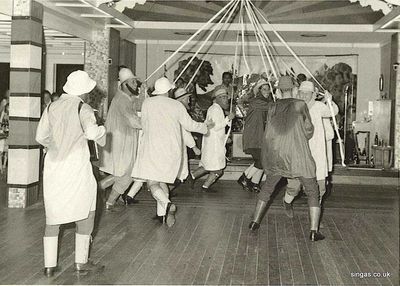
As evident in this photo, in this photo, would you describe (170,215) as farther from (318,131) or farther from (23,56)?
(23,56)

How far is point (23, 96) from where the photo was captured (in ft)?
23.1

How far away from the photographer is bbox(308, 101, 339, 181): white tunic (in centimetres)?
639

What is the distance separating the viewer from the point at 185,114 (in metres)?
6.14

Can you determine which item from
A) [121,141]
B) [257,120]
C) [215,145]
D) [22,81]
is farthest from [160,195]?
[215,145]

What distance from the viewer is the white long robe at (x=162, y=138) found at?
6098 mm

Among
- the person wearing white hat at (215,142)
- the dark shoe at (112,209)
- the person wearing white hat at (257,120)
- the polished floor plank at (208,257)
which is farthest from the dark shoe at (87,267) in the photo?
the person wearing white hat at (215,142)

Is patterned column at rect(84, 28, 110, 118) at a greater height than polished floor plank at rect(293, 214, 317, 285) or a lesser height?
greater

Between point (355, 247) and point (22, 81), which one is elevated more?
point (22, 81)

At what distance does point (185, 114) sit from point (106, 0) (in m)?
2.90

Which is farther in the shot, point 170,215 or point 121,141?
point 121,141

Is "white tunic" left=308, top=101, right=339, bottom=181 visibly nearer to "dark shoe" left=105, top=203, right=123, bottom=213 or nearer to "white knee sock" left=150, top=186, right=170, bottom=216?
"white knee sock" left=150, top=186, right=170, bottom=216

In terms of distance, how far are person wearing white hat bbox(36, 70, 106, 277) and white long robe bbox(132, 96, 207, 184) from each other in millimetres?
1823

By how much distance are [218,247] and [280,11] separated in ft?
21.1

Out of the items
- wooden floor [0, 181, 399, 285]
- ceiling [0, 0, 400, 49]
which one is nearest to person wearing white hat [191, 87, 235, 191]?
wooden floor [0, 181, 399, 285]
